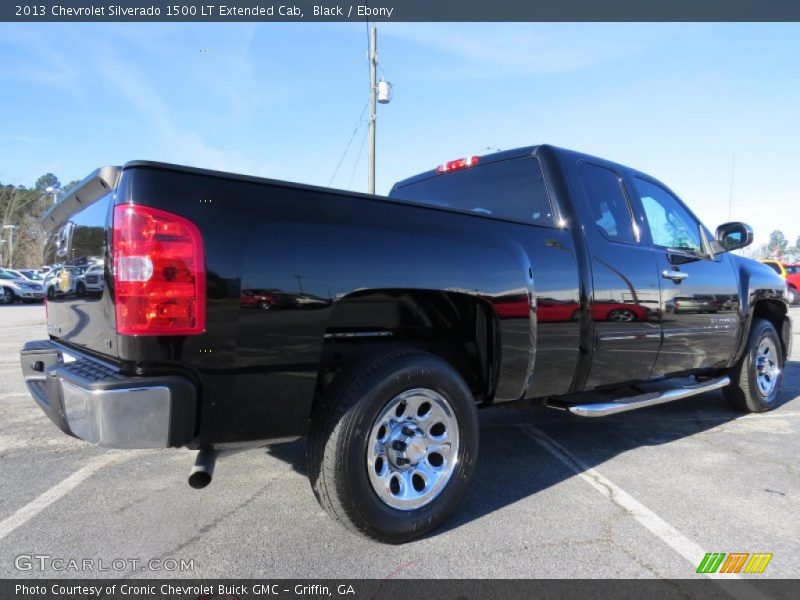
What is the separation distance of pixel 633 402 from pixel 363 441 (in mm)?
2008

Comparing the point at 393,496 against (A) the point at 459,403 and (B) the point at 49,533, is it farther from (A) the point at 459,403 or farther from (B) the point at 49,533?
(B) the point at 49,533

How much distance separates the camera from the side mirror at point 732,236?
177 inches

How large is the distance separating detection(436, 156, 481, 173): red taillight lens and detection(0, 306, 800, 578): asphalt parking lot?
207cm

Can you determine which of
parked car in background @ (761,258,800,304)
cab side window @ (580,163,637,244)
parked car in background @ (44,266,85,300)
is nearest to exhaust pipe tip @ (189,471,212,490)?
parked car in background @ (44,266,85,300)

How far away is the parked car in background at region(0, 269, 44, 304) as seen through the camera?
23.5 m

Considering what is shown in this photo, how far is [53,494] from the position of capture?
2990 mm

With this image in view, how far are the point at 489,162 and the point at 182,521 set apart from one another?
293 centimetres

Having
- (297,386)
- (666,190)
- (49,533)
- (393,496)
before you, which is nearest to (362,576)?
(393,496)

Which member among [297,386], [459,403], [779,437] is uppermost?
[297,386]

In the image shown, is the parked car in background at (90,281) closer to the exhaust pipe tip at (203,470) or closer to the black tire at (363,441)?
the exhaust pipe tip at (203,470)

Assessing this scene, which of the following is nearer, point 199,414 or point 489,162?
point 199,414

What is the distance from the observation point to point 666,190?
442 cm

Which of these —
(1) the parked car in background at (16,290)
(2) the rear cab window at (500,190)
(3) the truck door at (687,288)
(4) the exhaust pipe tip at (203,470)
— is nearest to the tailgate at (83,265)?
(4) the exhaust pipe tip at (203,470)

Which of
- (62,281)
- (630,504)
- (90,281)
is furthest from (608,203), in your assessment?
(62,281)
